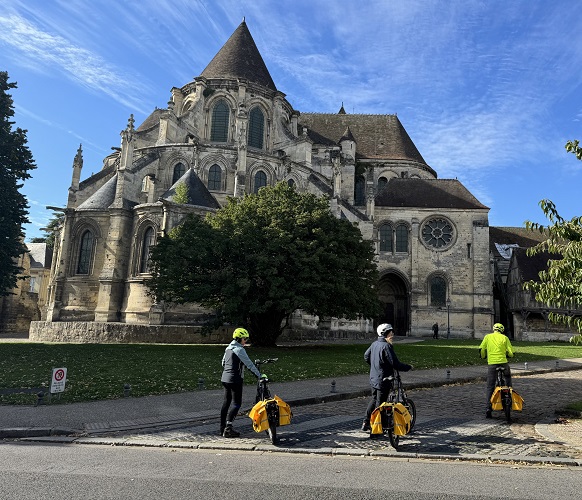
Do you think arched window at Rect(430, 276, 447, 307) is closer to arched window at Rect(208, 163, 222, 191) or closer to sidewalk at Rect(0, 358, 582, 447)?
arched window at Rect(208, 163, 222, 191)

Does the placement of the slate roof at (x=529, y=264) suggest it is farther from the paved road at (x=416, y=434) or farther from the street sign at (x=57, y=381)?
the street sign at (x=57, y=381)

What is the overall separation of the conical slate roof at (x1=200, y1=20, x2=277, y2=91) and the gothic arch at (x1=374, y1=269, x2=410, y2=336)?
1968 cm

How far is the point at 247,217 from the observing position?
2138 centimetres

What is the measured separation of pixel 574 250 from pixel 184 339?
69.3ft

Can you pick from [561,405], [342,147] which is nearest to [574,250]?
[561,405]

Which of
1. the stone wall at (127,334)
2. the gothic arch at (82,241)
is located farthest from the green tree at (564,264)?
the gothic arch at (82,241)

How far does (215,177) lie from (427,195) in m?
19.2

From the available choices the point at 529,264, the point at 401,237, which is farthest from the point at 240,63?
the point at 529,264

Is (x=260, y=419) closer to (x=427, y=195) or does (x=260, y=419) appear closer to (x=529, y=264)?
(x=427, y=195)

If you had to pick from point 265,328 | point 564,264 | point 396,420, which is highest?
point 564,264

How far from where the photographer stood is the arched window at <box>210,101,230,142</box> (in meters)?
38.8

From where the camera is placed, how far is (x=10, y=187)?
24.3 meters

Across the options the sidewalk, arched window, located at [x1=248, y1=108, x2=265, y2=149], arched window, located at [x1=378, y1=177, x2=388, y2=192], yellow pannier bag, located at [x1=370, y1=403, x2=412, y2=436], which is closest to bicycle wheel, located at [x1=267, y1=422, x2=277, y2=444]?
yellow pannier bag, located at [x1=370, y1=403, x2=412, y2=436]

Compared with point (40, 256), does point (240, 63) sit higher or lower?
higher
